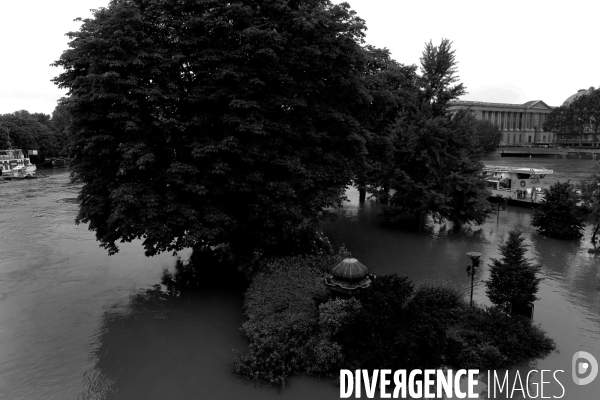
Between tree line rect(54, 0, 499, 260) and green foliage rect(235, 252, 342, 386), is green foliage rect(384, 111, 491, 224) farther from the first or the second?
green foliage rect(235, 252, 342, 386)

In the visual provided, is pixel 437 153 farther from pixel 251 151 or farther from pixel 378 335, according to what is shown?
pixel 378 335

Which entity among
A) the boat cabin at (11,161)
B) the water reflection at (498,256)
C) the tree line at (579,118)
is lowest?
the water reflection at (498,256)

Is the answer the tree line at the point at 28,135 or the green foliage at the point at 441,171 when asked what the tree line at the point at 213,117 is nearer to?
the green foliage at the point at 441,171

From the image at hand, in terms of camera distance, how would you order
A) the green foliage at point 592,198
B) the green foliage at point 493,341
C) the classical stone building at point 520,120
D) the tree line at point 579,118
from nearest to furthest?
1. the green foliage at point 493,341
2. the green foliage at point 592,198
3. the tree line at point 579,118
4. the classical stone building at point 520,120

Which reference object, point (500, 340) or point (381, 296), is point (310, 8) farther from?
point (500, 340)

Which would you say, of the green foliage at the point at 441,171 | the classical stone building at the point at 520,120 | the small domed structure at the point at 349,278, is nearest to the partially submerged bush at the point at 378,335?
the small domed structure at the point at 349,278

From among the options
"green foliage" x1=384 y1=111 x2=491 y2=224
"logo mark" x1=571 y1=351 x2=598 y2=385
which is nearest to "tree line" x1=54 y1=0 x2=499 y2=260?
"green foliage" x1=384 y1=111 x2=491 y2=224

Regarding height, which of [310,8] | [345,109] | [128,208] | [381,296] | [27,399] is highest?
[310,8]

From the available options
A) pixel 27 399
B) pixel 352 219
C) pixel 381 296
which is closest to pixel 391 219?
pixel 352 219
